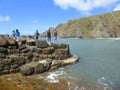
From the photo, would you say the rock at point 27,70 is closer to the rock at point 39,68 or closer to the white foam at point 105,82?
the rock at point 39,68

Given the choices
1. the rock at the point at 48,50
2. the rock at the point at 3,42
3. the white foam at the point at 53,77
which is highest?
the rock at the point at 3,42

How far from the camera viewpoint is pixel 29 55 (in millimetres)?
35719

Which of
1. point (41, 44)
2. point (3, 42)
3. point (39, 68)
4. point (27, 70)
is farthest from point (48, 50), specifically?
point (27, 70)

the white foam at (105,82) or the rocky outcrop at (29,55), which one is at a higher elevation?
the rocky outcrop at (29,55)

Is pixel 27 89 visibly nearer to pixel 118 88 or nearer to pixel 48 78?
pixel 48 78

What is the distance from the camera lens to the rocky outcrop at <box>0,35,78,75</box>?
31256 mm

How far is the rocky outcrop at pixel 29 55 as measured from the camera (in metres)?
31.3

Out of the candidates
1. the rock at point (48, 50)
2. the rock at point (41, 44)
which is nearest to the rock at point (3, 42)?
the rock at point (41, 44)

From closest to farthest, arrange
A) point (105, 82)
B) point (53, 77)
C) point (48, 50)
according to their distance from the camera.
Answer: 1. point (105, 82)
2. point (53, 77)
3. point (48, 50)

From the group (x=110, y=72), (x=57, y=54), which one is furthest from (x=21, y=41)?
→ (x=110, y=72)

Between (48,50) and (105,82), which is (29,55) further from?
(105,82)

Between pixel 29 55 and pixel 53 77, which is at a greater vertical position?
pixel 29 55

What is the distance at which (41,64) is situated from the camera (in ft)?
104

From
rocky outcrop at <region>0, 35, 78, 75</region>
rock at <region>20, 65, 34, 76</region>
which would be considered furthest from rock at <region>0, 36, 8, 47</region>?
rock at <region>20, 65, 34, 76</region>
